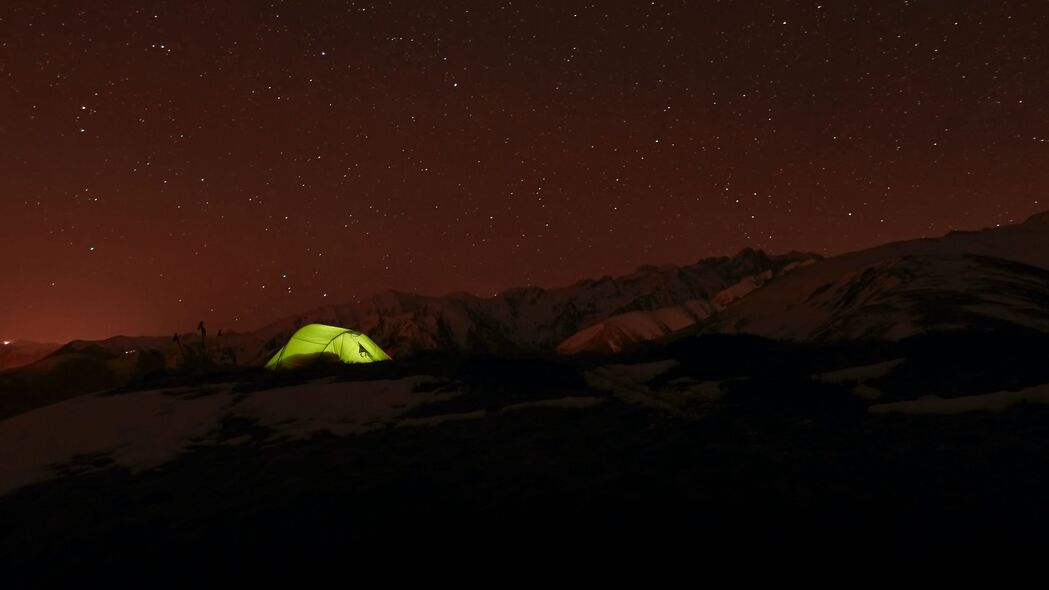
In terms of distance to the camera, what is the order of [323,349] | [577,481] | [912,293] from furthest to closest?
[912,293], [323,349], [577,481]

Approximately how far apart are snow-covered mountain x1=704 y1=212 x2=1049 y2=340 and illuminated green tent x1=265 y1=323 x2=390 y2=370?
2574 centimetres

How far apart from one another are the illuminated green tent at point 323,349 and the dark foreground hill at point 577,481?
481 inches

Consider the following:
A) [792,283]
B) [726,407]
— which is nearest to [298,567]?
[726,407]

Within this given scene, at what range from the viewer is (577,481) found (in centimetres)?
925

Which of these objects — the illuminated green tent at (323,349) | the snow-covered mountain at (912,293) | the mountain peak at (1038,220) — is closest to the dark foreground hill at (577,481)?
the snow-covered mountain at (912,293)

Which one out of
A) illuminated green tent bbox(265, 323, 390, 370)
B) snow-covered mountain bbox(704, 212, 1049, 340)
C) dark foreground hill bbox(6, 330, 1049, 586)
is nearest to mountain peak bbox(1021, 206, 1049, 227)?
snow-covered mountain bbox(704, 212, 1049, 340)

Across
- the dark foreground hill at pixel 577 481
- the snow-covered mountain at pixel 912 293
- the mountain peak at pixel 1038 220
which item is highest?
the mountain peak at pixel 1038 220

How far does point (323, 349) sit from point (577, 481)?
25301 mm

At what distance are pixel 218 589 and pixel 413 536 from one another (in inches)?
89.2

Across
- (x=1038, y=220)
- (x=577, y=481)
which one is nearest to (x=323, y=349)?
(x=577, y=481)

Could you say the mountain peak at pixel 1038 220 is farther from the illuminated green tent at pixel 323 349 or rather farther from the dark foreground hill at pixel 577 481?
the illuminated green tent at pixel 323 349

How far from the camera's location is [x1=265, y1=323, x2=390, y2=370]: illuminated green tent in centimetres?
3139

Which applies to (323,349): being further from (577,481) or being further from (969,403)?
(969,403)

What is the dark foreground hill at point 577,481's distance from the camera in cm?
634
